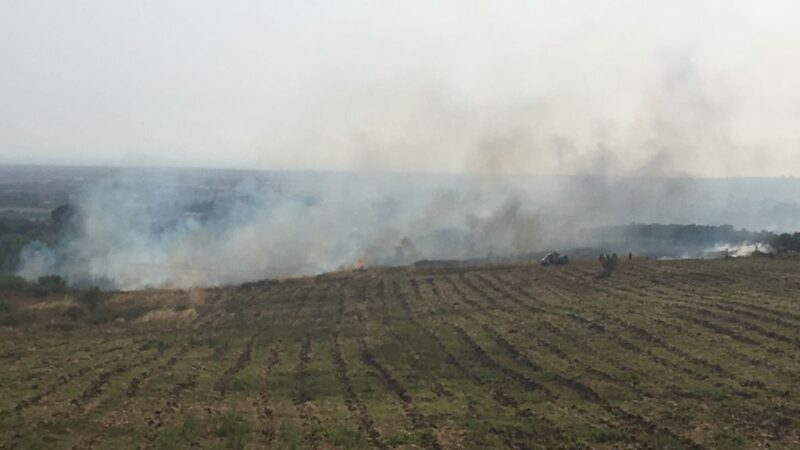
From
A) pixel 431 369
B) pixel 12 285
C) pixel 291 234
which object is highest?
pixel 431 369

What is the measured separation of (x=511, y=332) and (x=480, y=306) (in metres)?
8.87

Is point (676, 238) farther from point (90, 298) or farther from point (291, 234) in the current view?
point (90, 298)

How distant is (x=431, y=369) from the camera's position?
976 inches

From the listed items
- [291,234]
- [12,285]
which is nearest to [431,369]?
[12,285]

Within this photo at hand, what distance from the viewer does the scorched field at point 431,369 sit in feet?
57.1

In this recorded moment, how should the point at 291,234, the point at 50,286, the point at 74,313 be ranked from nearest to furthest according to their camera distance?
1. the point at 74,313
2. the point at 50,286
3. the point at 291,234

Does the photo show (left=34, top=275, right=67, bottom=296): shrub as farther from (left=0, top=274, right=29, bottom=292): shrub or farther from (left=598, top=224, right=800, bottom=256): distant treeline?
(left=598, top=224, right=800, bottom=256): distant treeline

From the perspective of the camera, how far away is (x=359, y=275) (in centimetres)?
5750

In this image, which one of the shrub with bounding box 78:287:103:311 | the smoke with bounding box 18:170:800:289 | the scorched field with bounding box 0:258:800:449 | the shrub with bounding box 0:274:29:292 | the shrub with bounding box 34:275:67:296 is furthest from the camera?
the smoke with bounding box 18:170:800:289

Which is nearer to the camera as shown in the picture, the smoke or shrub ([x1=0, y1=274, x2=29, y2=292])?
shrub ([x1=0, y1=274, x2=29, y2=292])

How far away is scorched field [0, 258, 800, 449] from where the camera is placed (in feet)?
57.1

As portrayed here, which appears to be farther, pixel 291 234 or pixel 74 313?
pixel 291 234

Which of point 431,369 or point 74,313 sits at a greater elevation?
point 431,369

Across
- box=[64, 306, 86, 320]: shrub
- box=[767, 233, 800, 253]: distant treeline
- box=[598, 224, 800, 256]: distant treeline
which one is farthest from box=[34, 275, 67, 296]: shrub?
box=[598, 224, 800, 256]: distant treeline
